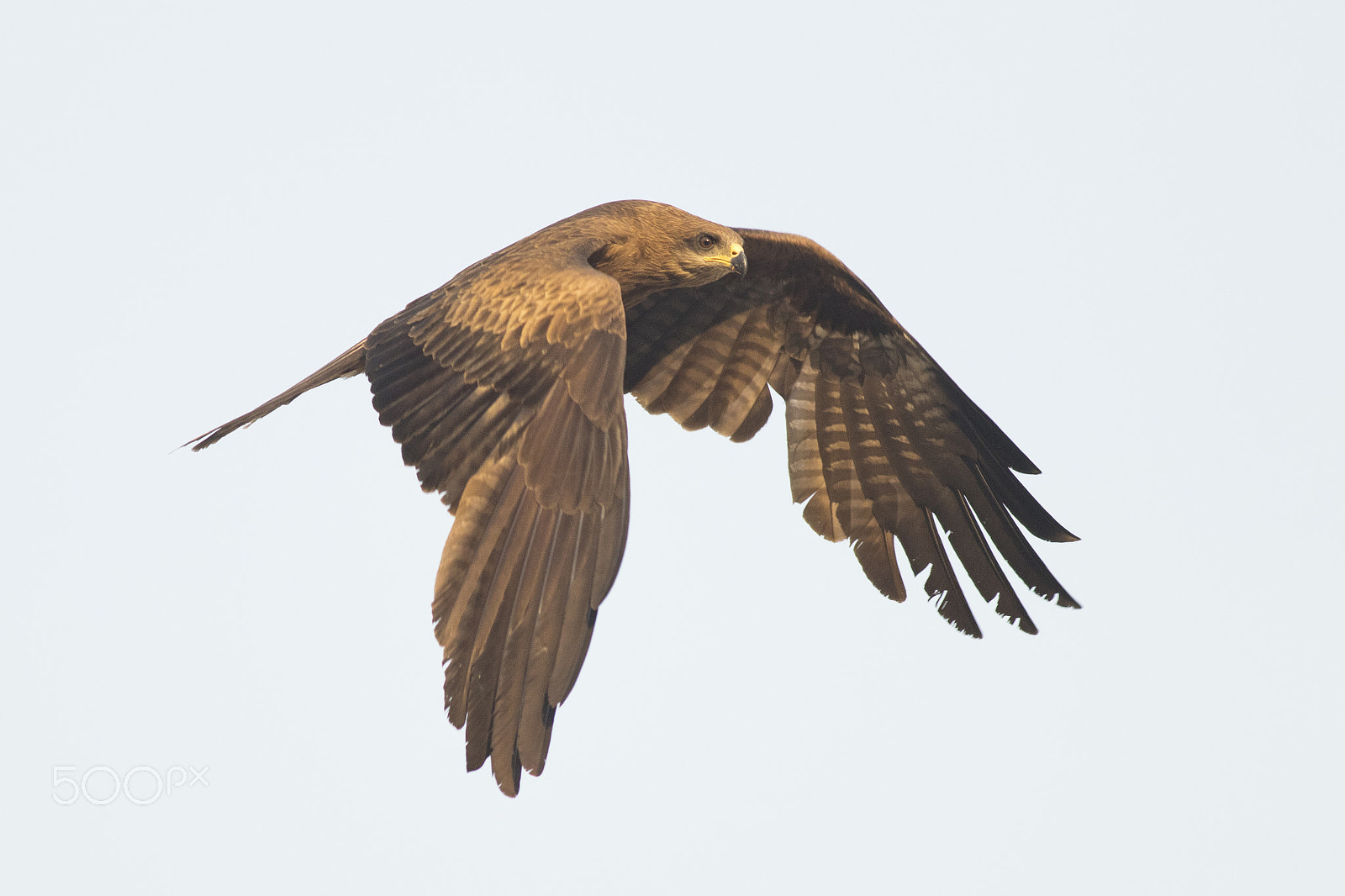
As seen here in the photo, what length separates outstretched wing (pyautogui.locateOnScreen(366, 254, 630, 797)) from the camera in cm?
682

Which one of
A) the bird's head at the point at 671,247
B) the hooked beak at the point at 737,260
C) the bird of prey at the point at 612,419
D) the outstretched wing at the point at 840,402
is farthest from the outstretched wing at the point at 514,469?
the outstretched wing at the point at 840,402

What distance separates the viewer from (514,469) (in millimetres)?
7570

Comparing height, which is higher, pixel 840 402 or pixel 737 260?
pixel 737 260

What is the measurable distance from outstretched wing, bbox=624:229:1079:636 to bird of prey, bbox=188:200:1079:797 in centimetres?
1

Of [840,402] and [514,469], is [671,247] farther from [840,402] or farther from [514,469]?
[514,469]

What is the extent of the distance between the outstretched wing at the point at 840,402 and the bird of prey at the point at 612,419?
0.01 meters

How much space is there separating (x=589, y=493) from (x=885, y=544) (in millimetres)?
4031

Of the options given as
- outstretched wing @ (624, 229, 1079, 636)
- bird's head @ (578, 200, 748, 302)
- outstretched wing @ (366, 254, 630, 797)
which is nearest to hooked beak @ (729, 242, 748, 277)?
bird's head @ (578, 200, 748, 302)

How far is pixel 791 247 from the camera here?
1092cm

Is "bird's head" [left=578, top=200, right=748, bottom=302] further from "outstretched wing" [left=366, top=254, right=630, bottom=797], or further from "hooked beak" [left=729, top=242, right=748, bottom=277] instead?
"outstretched wing" [left=366, top=254, right=630, bottom=797]

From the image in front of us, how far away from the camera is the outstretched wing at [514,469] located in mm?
6824

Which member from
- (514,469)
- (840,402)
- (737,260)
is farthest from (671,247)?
(514,469)

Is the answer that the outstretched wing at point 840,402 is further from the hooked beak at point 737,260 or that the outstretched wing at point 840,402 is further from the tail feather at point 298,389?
the tail feather at point 298,389

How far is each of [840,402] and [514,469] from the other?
14.3 ft
